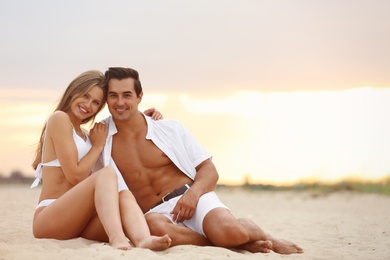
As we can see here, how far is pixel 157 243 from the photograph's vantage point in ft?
17.5

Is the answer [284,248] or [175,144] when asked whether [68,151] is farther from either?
[284,248]

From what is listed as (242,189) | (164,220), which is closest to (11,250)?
(164,220)

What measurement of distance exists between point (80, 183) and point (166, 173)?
95 centimetres

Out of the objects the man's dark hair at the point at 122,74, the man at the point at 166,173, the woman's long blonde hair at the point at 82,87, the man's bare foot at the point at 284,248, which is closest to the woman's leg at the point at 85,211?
the man at the point at 166,173

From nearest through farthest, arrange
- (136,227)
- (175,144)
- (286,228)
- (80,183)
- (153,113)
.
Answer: (136,227), (80,183), (175,144), (153,113), (286,228)

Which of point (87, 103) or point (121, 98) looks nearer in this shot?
point (87, 103)

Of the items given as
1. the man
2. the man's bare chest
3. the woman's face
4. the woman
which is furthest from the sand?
the woman's face

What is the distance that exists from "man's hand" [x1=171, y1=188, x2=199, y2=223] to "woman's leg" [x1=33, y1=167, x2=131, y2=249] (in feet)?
2.15

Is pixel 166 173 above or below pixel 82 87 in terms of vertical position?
A: below

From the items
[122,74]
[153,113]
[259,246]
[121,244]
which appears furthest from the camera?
[153,113]

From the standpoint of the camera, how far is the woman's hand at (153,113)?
6.70 meters

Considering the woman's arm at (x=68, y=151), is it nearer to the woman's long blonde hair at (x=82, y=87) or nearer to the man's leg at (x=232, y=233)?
the woman's long blonde hair at (x=82, y=87)

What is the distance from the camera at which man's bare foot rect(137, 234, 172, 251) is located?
5.32 m

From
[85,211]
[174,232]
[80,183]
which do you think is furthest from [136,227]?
[80,183]
